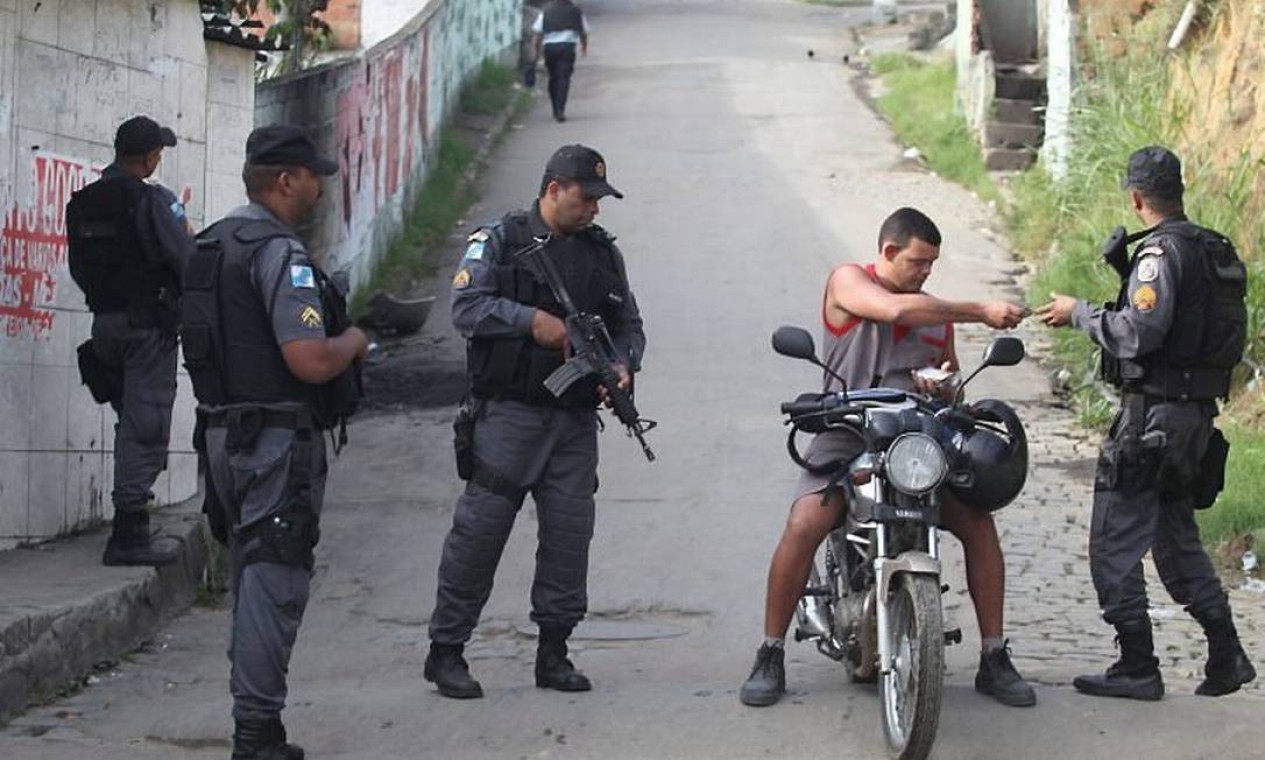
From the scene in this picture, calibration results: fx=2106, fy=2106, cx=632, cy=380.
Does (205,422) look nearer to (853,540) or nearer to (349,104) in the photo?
(853,540)

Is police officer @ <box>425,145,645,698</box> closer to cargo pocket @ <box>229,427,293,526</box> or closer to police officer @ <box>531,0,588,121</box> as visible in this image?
cargo pocket @ <box>229,427,293,526</box>

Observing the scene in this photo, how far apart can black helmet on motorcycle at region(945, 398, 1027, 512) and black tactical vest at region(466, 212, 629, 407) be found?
4.04 ft

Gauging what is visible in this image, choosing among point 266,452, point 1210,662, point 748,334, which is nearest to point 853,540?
point 1210,662

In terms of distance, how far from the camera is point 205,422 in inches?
243

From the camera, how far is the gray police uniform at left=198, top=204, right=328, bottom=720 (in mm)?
6043

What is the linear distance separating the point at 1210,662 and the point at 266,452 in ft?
10.5

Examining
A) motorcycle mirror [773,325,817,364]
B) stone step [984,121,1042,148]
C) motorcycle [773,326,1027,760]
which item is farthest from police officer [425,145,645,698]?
stone step [984,121,1042,148]

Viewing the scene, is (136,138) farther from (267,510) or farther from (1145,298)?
(1145,298)

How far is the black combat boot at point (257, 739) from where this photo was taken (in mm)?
6047

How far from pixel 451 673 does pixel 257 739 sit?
1067 millimetres

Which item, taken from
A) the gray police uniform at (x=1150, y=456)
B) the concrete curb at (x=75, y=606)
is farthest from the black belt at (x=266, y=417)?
the gray police uniform at (x=1150, y=456)

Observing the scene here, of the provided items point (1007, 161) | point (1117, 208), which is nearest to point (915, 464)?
point (1117, 208)

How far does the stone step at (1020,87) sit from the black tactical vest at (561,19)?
5.87 m

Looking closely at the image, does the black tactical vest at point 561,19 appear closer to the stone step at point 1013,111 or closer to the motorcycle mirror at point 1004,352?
the stone step at point 1013,111
